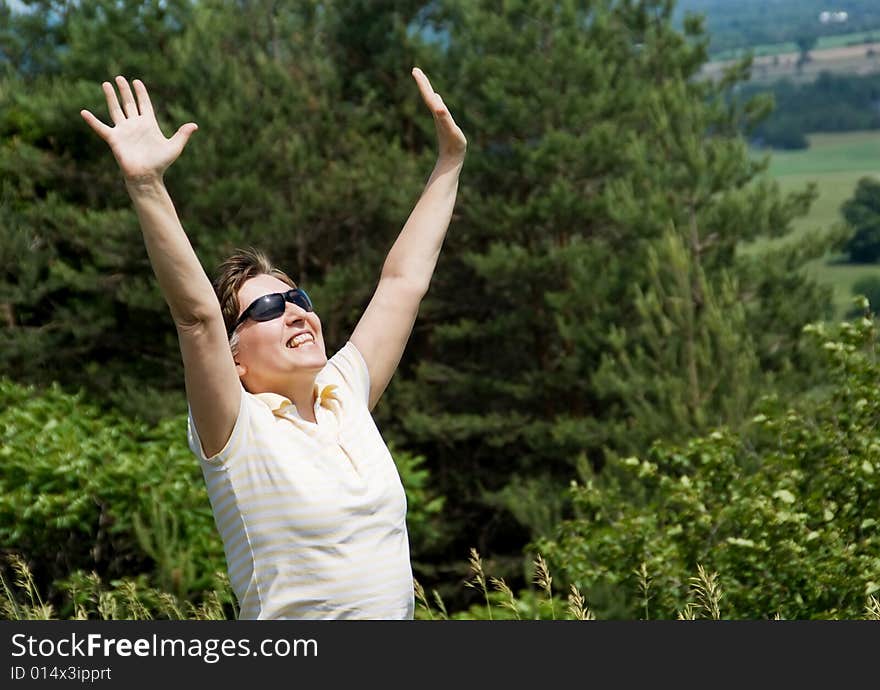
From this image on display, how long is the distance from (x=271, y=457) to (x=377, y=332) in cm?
52

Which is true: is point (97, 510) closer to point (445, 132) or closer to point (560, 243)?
point (445, 132)

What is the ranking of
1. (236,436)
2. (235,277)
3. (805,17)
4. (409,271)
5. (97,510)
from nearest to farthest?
(236,436)
(235,277)
(409,271)
(97,510)
(805,17)

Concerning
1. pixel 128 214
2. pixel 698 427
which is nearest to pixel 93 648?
pixel 698 427

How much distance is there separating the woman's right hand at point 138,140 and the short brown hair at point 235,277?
1.08 feet

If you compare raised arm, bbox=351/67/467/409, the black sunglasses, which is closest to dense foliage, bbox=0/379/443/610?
raised arm, bbox=351/67/467/409

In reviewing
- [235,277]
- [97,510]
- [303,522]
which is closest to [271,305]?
[235,277]

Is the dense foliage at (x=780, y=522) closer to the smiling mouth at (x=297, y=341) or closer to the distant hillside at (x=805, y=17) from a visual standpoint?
the smiling mouth at (x=297, y=341)

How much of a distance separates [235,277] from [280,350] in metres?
0.21

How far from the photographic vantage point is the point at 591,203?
58.9 ft

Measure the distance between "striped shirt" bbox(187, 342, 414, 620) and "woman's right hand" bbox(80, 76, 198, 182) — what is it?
0.36 meters

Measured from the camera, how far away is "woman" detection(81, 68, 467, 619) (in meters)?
1.93

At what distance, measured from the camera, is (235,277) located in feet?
7.58

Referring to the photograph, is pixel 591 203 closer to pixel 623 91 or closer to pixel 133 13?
pixel 623 91

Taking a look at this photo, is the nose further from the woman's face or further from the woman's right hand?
the woman's right hand
